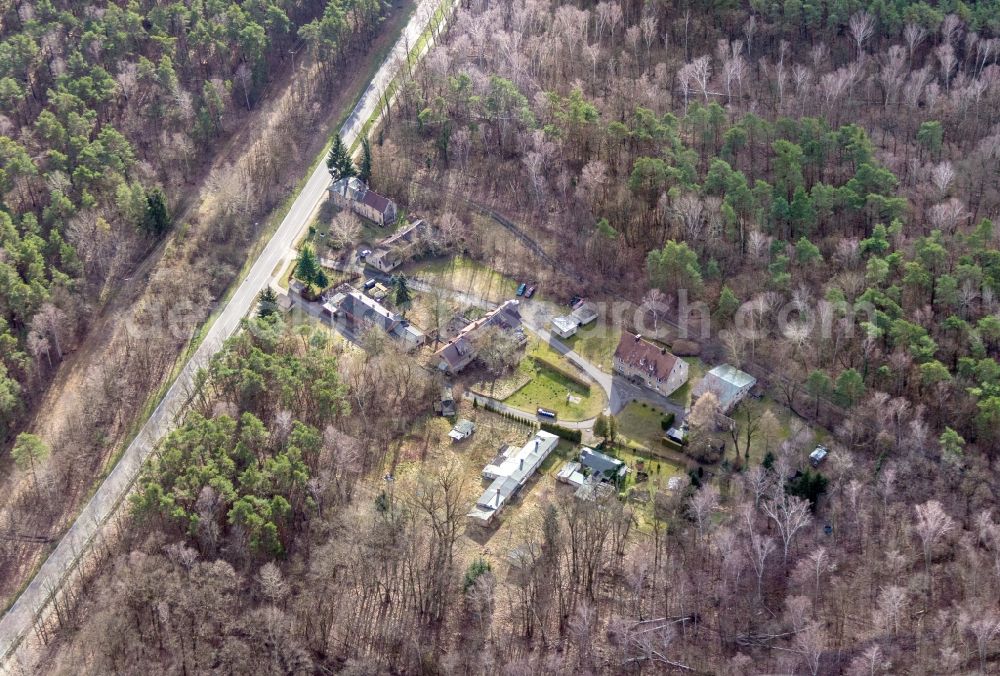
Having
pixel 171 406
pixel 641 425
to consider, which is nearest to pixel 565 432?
pixel 641 425

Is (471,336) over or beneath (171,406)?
over

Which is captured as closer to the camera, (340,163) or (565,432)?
(565,432)

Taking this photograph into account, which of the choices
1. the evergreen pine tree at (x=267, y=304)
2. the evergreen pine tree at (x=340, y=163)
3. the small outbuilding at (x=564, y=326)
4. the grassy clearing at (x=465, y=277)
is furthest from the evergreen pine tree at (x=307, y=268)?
the small outbuilding at (x=564, y=326)

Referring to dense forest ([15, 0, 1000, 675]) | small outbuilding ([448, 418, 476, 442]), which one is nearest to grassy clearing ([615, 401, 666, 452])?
dense forest ([15, 0, 1000, 675])

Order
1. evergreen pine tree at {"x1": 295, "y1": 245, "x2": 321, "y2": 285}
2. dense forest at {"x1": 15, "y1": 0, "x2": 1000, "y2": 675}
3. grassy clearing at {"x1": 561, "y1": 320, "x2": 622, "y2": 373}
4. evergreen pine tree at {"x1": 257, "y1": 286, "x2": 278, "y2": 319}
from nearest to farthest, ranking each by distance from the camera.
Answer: dense forest at {"x1": 15, "y1": 0, "x2": 1000, "y2": 675} → grassy clearing at {"x1": 561, "y1": 320, "x2": 622, "y2": 373} → evergreen pine tree at {"x1": 257, "y1": 286, "x2": 278, "y2": 319} → evergreen pine tree at {"x1": 295, "y1": 245, "x2": 321, "y2": 285}

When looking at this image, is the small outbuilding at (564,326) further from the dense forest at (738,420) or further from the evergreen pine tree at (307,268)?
the evergreen pine tree at (307,268)

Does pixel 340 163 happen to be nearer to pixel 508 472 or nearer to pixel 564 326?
pixel 564 326

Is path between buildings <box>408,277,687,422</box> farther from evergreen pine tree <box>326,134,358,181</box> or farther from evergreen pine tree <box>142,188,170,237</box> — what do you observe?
evergreen pine tree <box>142,188,170,237</box>
